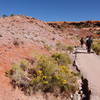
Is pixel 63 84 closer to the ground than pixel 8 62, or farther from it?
closer to the ground

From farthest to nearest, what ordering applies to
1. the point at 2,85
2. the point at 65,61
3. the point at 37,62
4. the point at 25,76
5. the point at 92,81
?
the point at 65,61, the point at 37,62, the point at 92,81, the point at 25,76, the point at 2,85

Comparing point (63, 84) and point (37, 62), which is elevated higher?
point (37, 62)

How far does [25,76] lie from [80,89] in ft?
7.26

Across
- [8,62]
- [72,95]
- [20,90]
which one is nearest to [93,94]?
[72,95]

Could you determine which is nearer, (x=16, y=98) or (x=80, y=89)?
(x=16, y=98)

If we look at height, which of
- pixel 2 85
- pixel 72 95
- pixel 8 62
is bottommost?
pixel 72 95

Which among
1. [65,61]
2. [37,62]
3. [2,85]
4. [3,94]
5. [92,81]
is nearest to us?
[3,94]

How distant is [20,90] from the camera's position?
726 cm

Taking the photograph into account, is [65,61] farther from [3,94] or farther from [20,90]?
[3,94]

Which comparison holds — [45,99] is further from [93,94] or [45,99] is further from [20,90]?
[93,94]

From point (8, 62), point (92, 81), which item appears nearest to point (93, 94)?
point (92, 81)

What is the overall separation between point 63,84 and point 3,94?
2406mm

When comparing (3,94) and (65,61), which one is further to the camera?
(65,61)

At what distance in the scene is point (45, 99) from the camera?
282 inches
